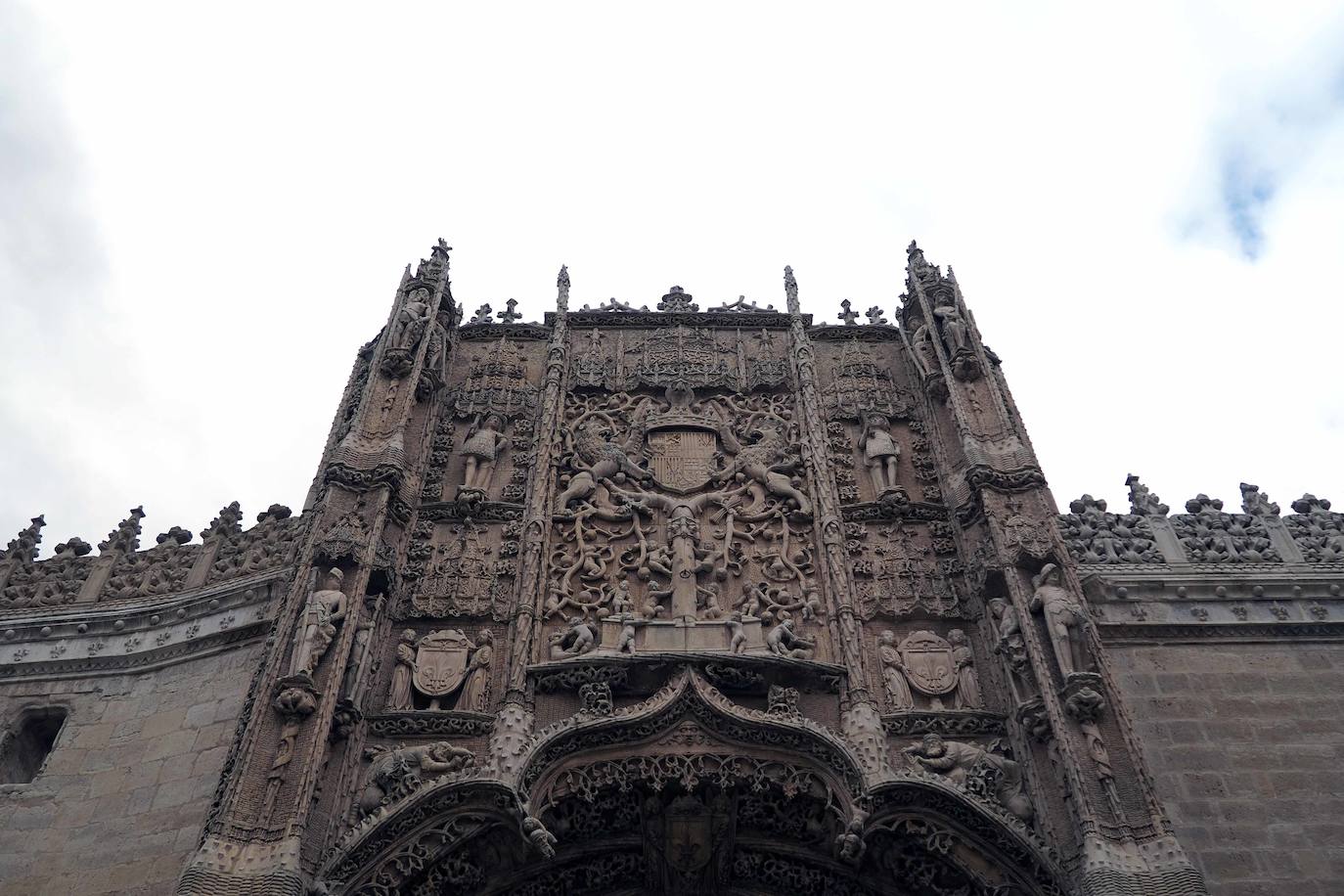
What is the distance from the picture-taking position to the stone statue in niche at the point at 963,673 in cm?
1147

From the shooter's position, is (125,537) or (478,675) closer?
(478,675)

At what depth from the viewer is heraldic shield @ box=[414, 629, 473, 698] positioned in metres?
11.5

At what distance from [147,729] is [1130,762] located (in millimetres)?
9916

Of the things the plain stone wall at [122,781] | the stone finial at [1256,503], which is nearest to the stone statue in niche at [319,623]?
the plain stone wall at [122,781]

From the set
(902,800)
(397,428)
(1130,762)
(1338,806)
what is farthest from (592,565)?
(1338,806)

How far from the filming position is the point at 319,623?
35.8 feet

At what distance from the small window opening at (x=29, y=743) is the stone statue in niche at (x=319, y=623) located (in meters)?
3.57

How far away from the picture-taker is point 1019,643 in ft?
36.6

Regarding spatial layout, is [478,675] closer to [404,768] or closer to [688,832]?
[404,768]

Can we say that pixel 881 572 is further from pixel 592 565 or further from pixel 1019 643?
pixel 592 565

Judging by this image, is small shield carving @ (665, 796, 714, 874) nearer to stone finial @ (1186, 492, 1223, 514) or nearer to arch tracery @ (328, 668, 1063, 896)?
arch tracery @ (328, 668, 1063, 896)

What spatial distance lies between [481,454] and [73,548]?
5388 millimetres

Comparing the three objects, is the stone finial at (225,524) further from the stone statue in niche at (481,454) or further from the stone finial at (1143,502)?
the stone finial at (1143,502)

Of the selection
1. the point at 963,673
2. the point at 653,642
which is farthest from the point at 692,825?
the point at 963,673
